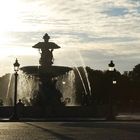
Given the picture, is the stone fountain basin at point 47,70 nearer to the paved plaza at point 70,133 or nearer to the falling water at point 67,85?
the falling water at point 67,85

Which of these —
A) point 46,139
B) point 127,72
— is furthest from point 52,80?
point 127,72

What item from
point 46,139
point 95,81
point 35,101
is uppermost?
point 95,81

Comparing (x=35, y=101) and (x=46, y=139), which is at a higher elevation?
(x=35, y=101)

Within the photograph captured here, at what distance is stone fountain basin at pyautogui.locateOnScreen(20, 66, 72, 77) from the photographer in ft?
186

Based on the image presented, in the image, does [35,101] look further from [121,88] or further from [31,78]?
[121,88]

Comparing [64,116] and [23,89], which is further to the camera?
[23,89]

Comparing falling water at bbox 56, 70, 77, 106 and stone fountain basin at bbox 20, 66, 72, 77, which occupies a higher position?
stone fountain basin at bbox 20, 66, 72, 77

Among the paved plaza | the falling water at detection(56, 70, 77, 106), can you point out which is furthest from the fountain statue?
the paved plaza

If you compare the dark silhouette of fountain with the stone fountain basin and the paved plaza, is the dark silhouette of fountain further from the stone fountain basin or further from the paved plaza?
the paved plaza

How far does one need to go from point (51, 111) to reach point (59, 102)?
3285 millimetres

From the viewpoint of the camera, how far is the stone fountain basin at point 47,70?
186ft

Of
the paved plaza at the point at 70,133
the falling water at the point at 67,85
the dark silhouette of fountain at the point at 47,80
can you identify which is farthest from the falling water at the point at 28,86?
the paved plaza at the point at 70,133

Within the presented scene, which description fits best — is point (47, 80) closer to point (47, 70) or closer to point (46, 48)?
point (47, 70)

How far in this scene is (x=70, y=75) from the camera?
5919 cm
